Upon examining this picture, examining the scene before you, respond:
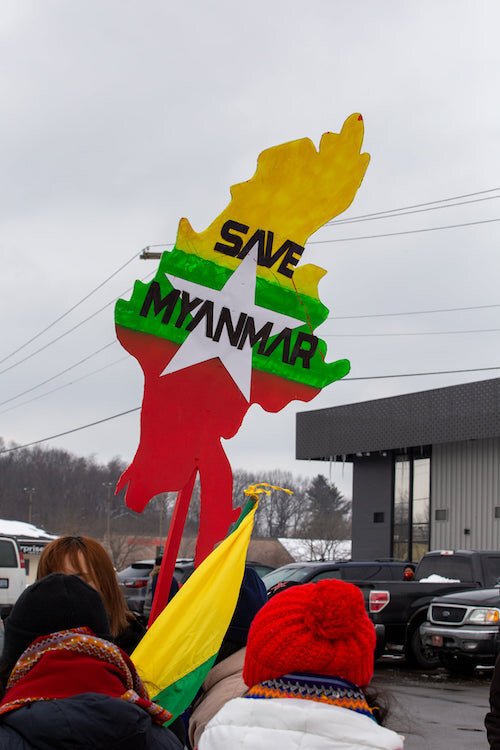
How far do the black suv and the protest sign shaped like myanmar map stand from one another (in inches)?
428

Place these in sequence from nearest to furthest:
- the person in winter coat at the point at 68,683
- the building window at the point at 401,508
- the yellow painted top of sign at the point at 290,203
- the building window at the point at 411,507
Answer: the person in winter coat at the point at 68,683
the yellow painted top of sign at the point at 290,203
the building window at the point at 411,507
the building window at the point at 401,508

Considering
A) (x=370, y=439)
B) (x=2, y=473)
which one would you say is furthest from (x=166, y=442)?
(x=2, y=473)

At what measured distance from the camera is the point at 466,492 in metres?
32.5

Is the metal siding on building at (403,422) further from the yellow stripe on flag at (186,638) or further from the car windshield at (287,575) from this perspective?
the yellow stripe on flag at (186,638)

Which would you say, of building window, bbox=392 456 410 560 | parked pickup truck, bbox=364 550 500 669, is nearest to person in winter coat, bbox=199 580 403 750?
parked pickup truck, bbox=364 550 500 669

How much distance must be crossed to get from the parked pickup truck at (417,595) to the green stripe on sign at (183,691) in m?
11.7

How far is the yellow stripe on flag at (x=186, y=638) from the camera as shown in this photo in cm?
393

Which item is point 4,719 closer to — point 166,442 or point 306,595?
point 306,595

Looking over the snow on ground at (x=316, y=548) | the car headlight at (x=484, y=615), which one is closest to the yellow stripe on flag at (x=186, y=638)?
the car headlight at (x=484, y=615)

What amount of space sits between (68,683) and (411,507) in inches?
1307

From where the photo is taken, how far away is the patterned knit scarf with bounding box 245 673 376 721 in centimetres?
224

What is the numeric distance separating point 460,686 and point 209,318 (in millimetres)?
10646

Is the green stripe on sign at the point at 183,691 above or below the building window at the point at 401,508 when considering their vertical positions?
below

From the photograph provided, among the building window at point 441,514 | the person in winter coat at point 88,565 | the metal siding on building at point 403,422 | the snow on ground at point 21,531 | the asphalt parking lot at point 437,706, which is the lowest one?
the asphalt parking lot at point 437,706
